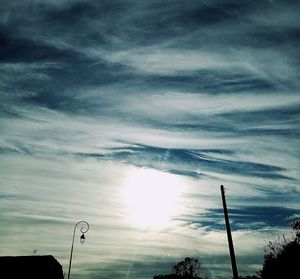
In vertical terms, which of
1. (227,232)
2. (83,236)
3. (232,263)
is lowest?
(232,263)

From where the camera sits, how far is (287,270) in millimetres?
27672

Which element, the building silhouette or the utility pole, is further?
the building silhouette

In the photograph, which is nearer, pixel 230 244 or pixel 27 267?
pixel 230 244

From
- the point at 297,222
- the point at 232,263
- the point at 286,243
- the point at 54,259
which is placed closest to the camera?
the point at 232,263

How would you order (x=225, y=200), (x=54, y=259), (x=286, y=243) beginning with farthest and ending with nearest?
(x=54, y=259), (x=286, y=243), (x=225, y=200)

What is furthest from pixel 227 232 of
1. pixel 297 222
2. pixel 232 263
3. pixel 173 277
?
pixel 173 277

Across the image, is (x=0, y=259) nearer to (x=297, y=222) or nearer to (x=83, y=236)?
(x=83, y=236)

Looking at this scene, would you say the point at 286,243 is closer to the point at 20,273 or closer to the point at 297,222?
the point at 297,222

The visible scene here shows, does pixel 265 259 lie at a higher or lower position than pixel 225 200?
lower

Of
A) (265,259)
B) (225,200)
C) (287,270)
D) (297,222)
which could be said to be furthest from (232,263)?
(297,222)

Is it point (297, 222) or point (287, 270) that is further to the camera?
point (297, 222)

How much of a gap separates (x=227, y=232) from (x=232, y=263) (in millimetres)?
1794

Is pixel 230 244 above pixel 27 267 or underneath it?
underneath

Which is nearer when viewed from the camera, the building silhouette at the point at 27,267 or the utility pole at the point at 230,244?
the utility pole at the point at 230,244
